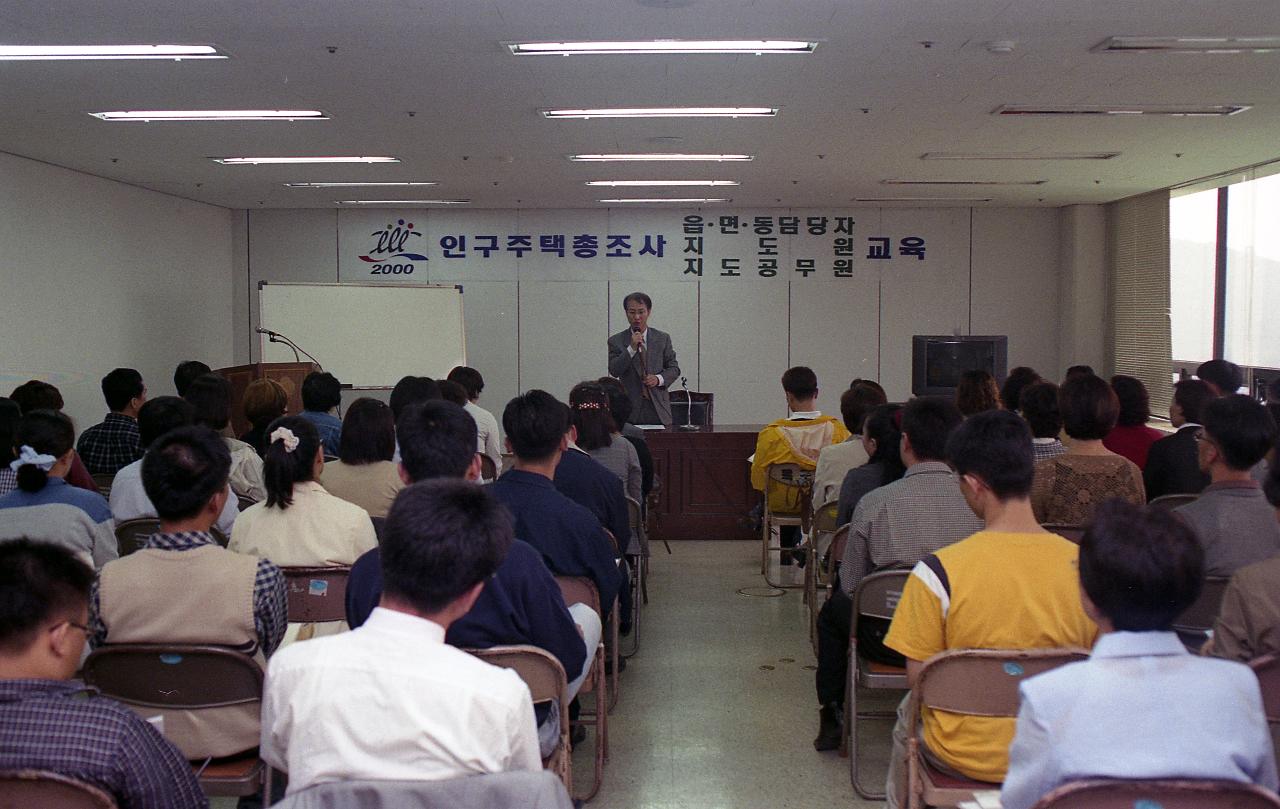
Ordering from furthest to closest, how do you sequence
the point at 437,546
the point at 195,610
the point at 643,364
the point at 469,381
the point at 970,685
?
1. the point at 643,364
2. the point at 469,381
3. the point at 195,610
4. the point at 970,685
5. the point at 437,546

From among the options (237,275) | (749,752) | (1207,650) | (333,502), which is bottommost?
(749,752)

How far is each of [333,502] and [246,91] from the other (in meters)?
3.60

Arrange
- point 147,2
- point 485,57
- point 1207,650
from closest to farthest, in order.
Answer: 1. point 1207,650
2. point 147,2
3. point 485,57

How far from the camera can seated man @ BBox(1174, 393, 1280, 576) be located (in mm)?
2986

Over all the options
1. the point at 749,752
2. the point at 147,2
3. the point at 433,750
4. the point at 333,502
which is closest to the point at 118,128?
the point at 147,2

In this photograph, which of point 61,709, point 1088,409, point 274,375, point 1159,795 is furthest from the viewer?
point 274,375

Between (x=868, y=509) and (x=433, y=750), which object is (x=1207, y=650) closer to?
(x=868, y=509)

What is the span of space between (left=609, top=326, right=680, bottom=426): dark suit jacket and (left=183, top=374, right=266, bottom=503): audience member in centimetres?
373

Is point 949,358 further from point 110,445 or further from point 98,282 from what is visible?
point 98,282

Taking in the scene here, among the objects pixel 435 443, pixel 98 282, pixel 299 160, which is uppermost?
pixel 299 160

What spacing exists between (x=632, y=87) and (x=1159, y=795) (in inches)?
194

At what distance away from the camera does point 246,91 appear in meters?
5.92

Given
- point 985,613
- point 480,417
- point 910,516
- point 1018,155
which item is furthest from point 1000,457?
point 1018,155

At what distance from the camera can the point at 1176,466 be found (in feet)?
13.9
